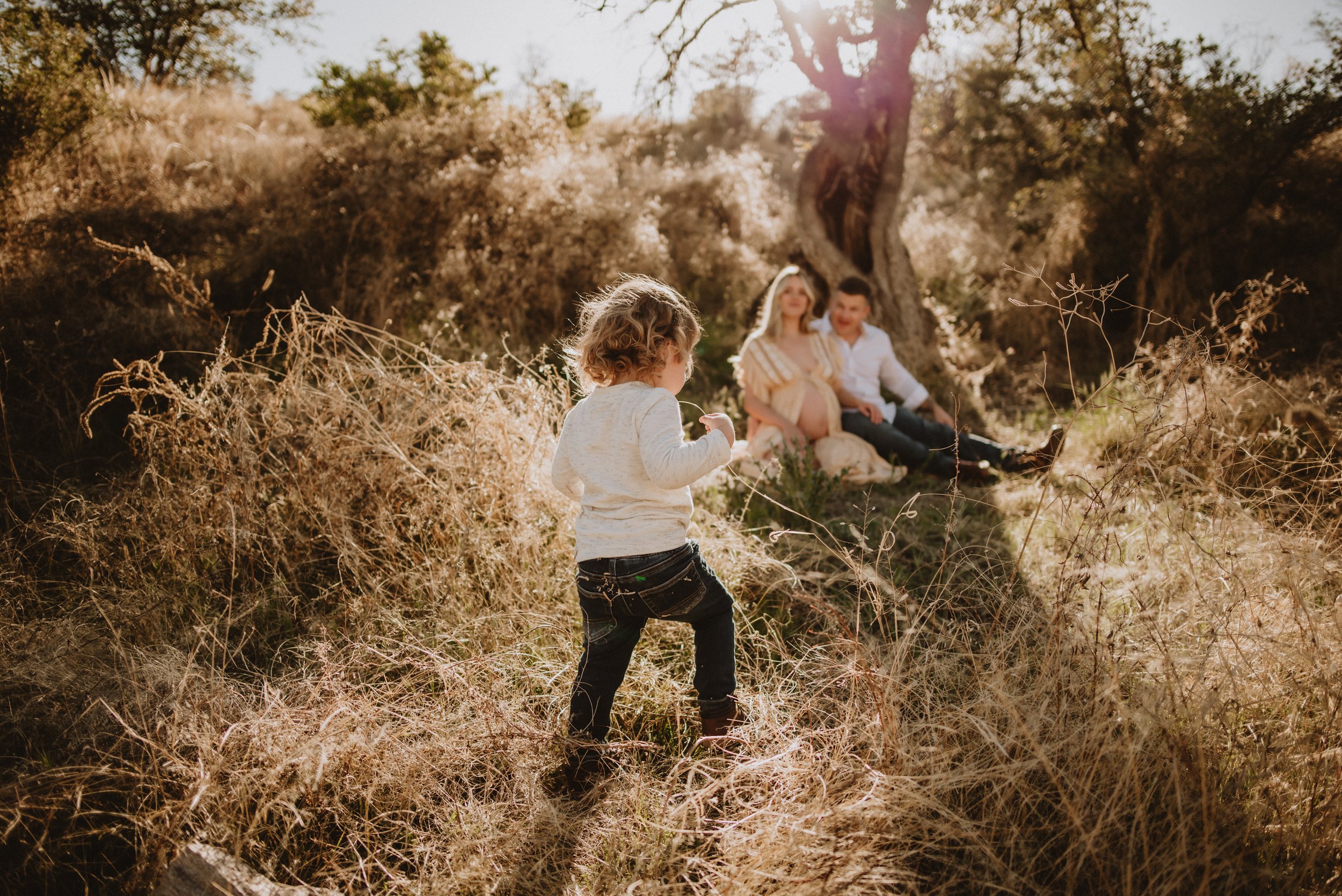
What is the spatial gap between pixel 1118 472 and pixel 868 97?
610cm

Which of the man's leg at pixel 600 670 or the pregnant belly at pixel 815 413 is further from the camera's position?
the pregnant belly at pixel 815 413

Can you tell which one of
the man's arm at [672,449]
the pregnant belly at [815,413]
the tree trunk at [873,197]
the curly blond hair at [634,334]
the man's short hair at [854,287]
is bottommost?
the pregnant belly at [815,413]

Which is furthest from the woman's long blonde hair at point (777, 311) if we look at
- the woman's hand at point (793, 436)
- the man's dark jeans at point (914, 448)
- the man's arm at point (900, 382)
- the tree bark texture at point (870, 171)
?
the tree bark texture at point (870, 171)

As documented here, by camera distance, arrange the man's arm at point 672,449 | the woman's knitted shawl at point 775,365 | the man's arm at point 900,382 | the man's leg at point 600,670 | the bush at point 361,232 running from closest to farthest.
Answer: the man's arm at point 672,449 < the man's leg at point 600,670 < the woman's knitted shawl at point 775,365 < the bush at point 361,232 < the man's arm at point 900,382

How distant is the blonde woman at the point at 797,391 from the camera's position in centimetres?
506

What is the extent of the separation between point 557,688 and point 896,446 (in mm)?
3395

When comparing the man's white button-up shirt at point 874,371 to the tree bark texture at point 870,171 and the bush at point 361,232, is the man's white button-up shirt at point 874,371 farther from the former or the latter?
the bush at point 361,232

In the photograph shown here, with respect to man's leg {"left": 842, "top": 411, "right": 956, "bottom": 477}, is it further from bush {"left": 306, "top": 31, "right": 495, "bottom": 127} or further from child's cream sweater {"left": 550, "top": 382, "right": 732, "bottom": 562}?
bush {"left": 306, "top": 31, "right": 495, "bottom": 127}

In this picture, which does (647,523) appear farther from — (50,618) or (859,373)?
(859,373)

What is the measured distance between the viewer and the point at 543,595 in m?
3.14

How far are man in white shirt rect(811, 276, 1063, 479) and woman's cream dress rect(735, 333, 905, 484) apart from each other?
0.15 m

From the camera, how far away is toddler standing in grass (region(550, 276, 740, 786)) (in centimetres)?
212

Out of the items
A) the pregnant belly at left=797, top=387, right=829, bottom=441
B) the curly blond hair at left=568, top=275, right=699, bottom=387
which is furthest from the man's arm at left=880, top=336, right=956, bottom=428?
the curly blond hair at left=568, top=275, right=699, bottom=387

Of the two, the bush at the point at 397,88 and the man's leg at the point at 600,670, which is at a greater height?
the bush at the point at 397,88
